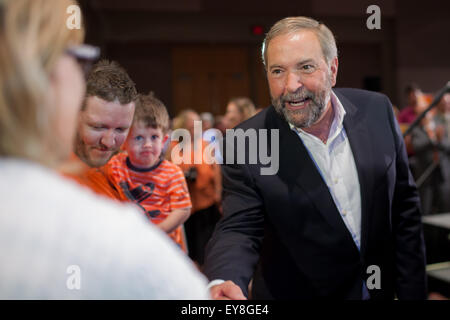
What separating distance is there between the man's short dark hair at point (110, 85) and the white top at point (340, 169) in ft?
1.89

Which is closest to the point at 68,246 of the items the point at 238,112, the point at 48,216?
the point at 48,216

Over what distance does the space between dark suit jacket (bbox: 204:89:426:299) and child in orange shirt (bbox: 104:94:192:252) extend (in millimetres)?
164

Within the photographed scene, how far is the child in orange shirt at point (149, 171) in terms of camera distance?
3.96ft

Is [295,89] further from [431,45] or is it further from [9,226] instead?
[431,45]

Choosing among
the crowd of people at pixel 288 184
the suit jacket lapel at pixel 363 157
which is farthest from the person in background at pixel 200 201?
the suit jacket lapel at pixel 363 157

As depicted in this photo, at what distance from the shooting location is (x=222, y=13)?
23.6 ft

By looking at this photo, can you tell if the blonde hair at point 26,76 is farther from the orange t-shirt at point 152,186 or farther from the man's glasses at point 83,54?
the orange t-shirt at point 152,186

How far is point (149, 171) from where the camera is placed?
48.9 inches

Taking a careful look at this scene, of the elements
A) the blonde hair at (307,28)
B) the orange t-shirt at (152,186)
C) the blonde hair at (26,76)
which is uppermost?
the blonde hair at (307,28)

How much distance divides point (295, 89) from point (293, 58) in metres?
0.10

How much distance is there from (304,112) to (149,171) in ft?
1.74

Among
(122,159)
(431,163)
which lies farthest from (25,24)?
(431,163)
